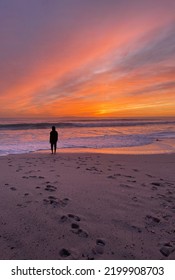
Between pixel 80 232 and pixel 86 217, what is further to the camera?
pixel 86 217

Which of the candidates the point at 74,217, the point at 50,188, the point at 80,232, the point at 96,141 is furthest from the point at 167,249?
the point at 96,141

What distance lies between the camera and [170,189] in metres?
5.47

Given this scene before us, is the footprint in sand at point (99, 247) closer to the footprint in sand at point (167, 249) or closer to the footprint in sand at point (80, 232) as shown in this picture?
the footprint in sand at point (80, 232)

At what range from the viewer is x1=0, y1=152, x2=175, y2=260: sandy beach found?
2.96 meters

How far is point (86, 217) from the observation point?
12.6 ft

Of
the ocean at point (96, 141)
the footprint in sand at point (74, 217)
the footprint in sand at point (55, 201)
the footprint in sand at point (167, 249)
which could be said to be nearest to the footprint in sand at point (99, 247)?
the footprint in sand at point (74, 217)

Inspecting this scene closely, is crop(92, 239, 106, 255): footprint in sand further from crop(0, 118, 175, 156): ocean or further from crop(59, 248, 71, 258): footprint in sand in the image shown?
crop(0, 118, 175, 156): ocean

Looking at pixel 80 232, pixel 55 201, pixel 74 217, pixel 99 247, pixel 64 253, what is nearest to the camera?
pixel 64 253

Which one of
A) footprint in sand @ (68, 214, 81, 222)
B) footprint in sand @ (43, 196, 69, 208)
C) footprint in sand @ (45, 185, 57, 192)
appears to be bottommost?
footprint in sand @ (68, 214, 81, 222)

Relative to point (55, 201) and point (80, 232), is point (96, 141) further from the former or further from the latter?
point (80, 232)

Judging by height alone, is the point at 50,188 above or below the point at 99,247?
above

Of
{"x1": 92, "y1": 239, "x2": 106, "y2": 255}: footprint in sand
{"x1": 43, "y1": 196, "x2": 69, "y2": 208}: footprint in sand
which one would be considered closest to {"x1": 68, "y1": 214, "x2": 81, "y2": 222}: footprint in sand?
{"x1": 43, "y1": 196, "x2": 69, "y2": 208}: footprint in sand
